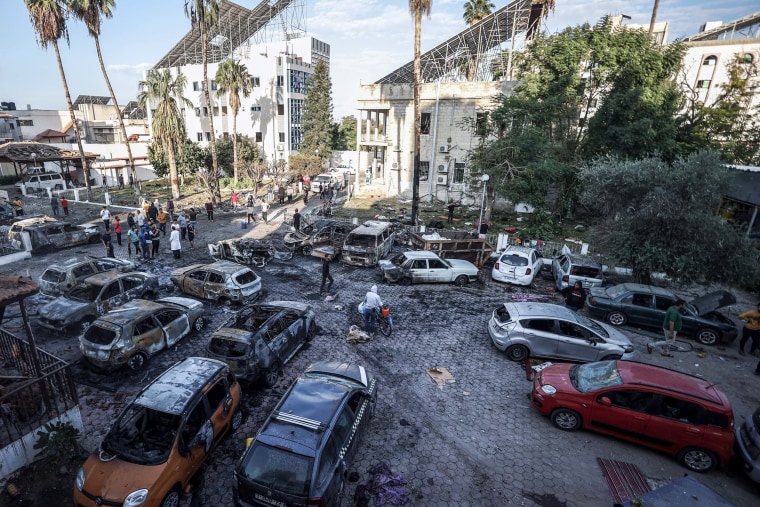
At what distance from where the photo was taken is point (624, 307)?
12.9m

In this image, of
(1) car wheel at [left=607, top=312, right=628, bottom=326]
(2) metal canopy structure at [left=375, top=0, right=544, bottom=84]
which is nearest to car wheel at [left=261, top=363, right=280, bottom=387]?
(1) car wheel at [left=607, top=312, right=628, bottom=326]

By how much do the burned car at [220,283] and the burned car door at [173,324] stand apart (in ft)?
7.29

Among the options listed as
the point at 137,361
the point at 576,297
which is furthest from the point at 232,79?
the point at 576,297

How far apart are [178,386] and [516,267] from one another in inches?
529

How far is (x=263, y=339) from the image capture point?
29.9 ft

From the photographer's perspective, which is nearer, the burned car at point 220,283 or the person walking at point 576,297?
the burned car at point 220,283

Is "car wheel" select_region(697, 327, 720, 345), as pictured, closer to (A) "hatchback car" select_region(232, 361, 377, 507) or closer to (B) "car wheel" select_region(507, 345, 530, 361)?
(B) "car wheel" select_region(507, 345, 530, 361)

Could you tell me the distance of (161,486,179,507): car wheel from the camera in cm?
573

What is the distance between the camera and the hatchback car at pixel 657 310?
473 inches

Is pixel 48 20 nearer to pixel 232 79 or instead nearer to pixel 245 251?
pixel 232 79

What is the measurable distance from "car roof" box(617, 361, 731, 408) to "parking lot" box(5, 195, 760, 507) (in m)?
1.47

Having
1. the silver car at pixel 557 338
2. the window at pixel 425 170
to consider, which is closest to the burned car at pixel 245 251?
the silver car at pixel 557 338

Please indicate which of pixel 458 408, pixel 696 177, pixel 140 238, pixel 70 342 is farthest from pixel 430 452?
pixel 140 238

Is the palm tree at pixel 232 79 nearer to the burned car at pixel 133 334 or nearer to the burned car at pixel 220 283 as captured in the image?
the burned car at pixel 220 283
